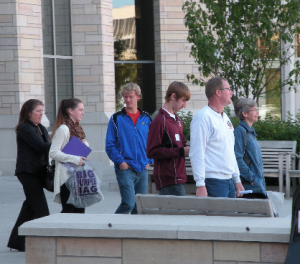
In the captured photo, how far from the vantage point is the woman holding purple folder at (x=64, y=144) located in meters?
5.77

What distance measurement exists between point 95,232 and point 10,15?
10248 millimetres

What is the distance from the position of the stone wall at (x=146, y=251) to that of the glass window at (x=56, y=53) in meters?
10.7

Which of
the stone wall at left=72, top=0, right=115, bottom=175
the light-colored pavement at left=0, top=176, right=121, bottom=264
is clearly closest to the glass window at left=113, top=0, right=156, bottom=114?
the stone wall at left=72, top=0, right=115, bottom=175

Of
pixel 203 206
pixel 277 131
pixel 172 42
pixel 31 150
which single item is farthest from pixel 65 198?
pixel 172 42

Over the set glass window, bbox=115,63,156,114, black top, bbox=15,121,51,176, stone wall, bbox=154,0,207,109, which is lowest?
black top, bbox=15,121,51,176

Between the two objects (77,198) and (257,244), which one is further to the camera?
(77,198)

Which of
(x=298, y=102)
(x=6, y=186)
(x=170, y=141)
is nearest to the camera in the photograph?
(x=170, y=141)

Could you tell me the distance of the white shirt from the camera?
4.62 meters

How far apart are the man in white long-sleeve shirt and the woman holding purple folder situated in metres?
1.61

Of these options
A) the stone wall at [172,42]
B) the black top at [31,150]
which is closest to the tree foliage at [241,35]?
the stone wall at [172,42]

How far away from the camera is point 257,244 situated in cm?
345

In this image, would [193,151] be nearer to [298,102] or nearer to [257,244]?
[257,244]

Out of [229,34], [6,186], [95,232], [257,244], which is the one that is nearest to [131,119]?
[95,232]

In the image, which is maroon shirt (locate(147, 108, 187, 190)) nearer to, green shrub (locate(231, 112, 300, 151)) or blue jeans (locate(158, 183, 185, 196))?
blue jeans (locate(158, 183, 185, 196))
